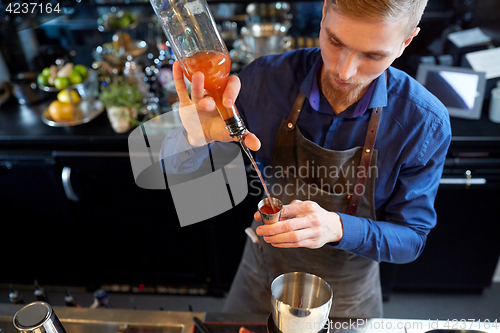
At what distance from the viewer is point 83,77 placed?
2199mm

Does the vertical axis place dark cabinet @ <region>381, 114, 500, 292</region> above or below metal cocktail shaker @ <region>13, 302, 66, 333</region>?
below

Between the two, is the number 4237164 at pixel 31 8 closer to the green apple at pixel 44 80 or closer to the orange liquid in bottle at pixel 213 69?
the orange liquid in bottle at pixel 213 69

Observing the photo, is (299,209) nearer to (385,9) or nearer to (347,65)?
(347,65)

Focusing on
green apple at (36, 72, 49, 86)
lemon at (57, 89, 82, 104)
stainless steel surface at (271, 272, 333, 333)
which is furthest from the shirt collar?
green apple at (36, 72, 49, 86)

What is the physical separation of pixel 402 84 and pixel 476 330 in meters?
0.68

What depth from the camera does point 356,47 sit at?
91 centimetres

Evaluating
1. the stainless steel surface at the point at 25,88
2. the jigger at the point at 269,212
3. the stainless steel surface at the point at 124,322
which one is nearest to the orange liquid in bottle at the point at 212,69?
the jigger at the point at 269,212

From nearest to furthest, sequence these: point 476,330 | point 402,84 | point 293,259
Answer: point 476,330
point 402,84
point 293,259

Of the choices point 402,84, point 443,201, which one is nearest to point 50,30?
point 402,84

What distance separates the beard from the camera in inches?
43.9

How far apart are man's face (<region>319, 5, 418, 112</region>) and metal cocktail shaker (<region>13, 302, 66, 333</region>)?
Answer: 85cm

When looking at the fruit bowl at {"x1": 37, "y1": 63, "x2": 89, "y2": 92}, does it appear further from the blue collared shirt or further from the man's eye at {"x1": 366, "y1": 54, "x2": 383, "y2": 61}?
the man's eye at {"x1": 366, "y1": 54, "x2": 383, "y2": 61}

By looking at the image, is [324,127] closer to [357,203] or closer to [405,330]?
[357,203]

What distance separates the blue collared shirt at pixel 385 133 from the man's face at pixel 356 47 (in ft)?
0.44
